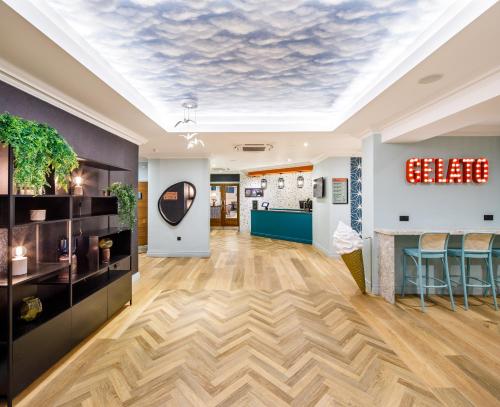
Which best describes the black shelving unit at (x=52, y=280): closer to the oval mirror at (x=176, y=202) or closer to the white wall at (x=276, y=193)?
the oval mirror at (x=176, y=202)

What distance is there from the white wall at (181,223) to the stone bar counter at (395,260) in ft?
14.3

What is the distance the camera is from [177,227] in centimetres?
714

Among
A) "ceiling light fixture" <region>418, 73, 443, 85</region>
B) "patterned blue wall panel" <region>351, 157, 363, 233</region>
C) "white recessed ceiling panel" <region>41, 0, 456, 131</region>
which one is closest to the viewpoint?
"white recessed ceiling panel" <region>41, 0, 456, 131</region>

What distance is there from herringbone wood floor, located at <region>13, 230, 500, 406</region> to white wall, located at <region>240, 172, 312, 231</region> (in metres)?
6.46

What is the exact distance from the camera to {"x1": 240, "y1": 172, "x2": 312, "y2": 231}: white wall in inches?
419

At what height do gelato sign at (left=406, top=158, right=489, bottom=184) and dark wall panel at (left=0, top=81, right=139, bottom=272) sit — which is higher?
dark wall panel at (left=0, top=81, right=139, bottom=272)

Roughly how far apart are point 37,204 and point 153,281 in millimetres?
2837

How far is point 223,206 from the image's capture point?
13.1m

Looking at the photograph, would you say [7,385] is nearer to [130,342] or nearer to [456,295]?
[130,342]

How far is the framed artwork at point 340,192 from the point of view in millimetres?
7121

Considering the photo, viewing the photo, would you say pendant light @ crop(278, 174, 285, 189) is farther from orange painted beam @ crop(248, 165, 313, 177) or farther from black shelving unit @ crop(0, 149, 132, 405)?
black shelving unit @ crop(0, 149, 132, 405)

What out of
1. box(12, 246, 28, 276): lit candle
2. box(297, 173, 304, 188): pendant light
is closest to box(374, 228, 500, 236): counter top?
box(12, 246, 28, 276): lit candle

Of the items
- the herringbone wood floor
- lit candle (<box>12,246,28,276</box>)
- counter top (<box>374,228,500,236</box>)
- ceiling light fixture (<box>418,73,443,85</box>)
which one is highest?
ceiling light fixture (<box>418,73,443,85</box>)

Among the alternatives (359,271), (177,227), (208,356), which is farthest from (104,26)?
(177,227)
